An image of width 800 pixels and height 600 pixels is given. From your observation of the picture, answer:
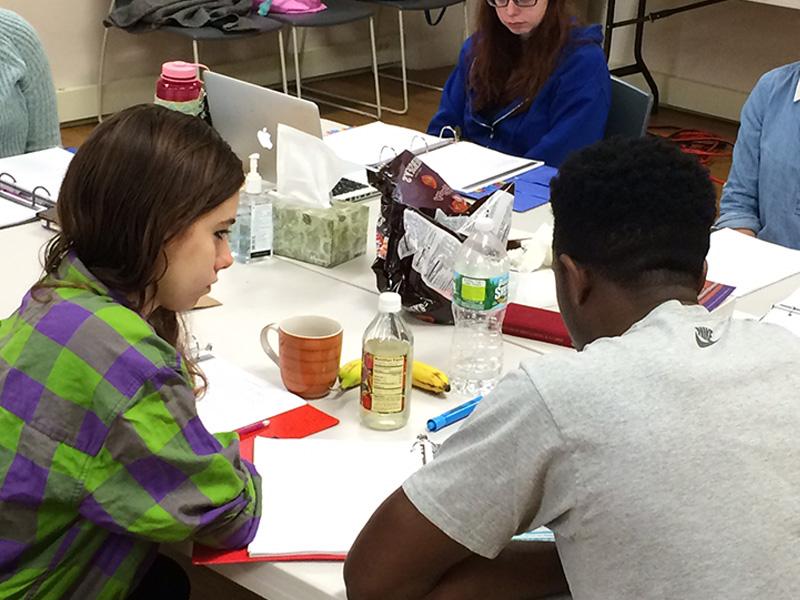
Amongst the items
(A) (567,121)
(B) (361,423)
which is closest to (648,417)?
(B) (361,423)

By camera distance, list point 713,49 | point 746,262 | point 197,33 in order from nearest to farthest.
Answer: point 746,262 → point 197,33 → point 713,49

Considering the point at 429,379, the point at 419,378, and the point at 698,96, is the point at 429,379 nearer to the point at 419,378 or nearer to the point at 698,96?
the point at 419,378

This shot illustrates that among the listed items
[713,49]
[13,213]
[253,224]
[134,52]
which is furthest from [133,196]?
[713,49]

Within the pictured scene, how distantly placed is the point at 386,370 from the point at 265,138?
0.94 metres

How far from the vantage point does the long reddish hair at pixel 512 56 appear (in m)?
2.97

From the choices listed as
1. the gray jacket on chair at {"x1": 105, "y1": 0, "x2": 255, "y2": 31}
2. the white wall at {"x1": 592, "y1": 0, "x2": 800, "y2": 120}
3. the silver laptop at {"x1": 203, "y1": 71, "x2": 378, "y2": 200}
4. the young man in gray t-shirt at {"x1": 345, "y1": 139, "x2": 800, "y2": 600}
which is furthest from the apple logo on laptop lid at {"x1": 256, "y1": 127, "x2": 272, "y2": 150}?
the white wall at {"x1": 592, "y1": 0, "x2": 800, "y2": 120}

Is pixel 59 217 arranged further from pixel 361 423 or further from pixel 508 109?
pixel 508 109

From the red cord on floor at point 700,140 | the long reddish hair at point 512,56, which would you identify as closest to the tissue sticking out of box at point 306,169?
the long reddish hair at point 512,56

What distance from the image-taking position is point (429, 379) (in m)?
1.70

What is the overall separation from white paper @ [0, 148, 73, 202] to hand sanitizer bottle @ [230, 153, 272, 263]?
469mm

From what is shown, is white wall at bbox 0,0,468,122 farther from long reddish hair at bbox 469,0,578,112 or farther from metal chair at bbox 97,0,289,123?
long reddish hair at bbox 469,0,578,112

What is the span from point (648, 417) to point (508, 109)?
83.8 inches

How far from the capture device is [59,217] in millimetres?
1380

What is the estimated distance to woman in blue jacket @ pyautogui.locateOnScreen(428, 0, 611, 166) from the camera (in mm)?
2910
